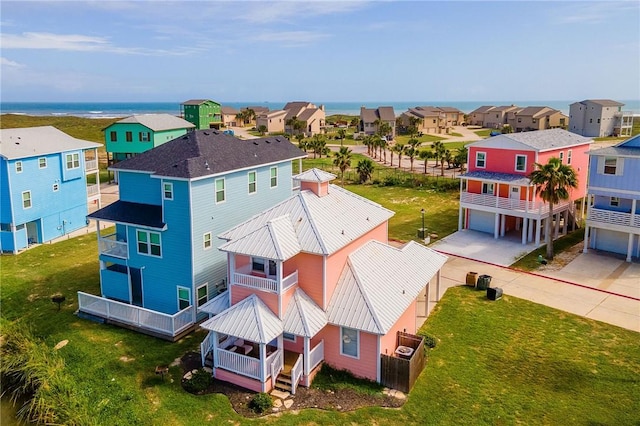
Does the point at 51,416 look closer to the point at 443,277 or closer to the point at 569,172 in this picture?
the point at 443,277

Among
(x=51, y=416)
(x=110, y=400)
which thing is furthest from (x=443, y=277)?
(x=51, y=416)

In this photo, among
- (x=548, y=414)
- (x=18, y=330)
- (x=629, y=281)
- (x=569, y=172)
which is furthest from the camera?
(x=569, y=172)

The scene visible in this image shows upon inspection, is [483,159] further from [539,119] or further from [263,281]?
[539,119]

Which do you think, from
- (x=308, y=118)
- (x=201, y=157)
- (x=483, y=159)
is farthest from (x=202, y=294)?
(x=308, y=118)

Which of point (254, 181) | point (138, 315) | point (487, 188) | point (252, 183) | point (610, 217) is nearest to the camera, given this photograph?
point (138, 315)

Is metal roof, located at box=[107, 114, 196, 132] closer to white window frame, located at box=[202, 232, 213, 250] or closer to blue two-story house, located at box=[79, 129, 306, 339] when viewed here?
blue two-story house, located at box=[79, 129, 306, 339]

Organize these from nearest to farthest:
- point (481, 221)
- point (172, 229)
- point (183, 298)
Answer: point (172, 229) < point (183, 298) < point (481, 221)

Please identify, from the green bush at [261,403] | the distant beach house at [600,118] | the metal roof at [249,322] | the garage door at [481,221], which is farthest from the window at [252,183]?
the distant beach house at [600,118]
